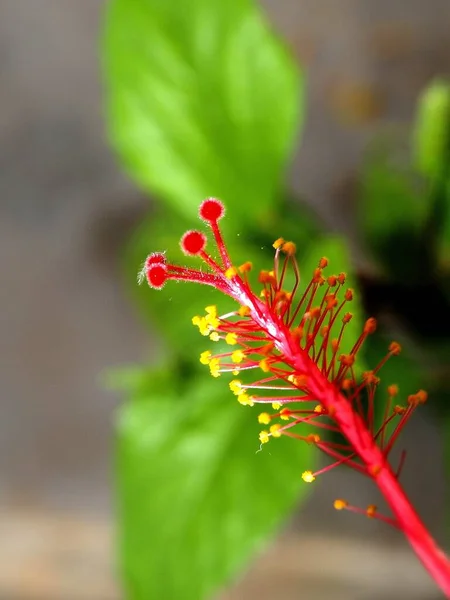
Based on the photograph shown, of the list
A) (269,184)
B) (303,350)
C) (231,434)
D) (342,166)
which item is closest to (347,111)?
(342,166)

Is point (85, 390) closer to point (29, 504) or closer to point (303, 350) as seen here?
point (29, 504)

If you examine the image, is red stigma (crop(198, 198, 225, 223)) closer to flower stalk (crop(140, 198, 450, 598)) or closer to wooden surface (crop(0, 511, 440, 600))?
flower stalk (crop(140, 198, 450, 598))

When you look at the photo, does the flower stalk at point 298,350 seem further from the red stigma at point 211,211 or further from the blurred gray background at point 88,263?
the blurred gray background at point 88,263

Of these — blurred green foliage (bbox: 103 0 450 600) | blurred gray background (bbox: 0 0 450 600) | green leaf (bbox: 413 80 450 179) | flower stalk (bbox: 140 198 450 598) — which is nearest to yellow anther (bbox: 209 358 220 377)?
flower stalk (bbox: 140 198 450 598)

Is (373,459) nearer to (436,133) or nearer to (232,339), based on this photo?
(232,339)

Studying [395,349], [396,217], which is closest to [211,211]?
[395,349]
